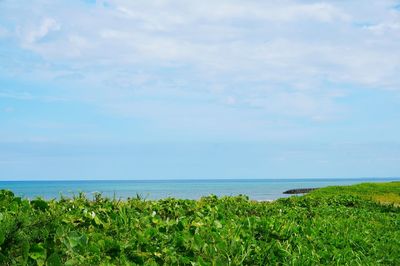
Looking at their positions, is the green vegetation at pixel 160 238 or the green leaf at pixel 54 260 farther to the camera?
the green vegetation at pixel 160 238

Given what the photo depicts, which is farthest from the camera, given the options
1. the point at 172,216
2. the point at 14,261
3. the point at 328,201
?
the point at 328,201

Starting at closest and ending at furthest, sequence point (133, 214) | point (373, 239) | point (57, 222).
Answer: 1. point (57, 222)
2. point (133, 214)
3. point (373, 239)

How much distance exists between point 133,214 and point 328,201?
1076 centimetres

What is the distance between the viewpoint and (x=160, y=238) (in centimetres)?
527

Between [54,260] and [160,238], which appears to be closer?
[54,260]

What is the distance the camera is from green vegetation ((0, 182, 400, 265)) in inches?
175

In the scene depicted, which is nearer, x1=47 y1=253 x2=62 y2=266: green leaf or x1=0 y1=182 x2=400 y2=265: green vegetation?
x1=47 y1=253 x2=62 y2=266: green leaf

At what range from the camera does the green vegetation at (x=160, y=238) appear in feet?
14.6

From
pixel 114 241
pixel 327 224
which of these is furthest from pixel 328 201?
pixel 114 241

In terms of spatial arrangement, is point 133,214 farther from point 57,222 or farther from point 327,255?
point 327,255

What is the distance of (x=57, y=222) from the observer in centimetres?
505

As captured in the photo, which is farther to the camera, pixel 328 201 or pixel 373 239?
pixel 328 201

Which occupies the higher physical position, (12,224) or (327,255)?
(12,224)

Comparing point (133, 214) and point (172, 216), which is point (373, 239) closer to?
point (172, 216)
